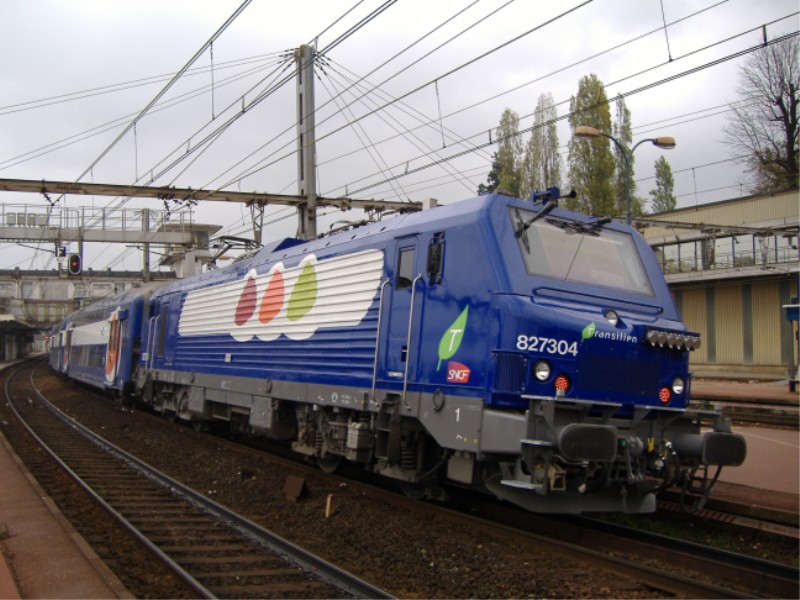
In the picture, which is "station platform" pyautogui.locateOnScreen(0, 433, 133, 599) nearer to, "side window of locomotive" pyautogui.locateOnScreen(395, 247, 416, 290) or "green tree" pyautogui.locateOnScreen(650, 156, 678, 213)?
"side window of locomotive" pyautogui.locateOnScreen(395, 247, 416, 290)

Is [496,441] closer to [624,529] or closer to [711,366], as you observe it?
[624,529]

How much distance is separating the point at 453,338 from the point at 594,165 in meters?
33.0

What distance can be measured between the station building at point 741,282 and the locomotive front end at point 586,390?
23.7 metres

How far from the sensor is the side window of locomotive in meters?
8.65

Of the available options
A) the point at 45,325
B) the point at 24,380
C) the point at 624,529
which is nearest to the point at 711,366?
the point at 624,529

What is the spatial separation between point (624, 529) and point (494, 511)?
69.1 inches

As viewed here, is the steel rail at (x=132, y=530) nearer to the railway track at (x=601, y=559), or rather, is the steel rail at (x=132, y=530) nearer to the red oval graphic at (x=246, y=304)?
the railway track at (x=601, y=559)

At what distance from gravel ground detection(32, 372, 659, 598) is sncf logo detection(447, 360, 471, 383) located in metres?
1.70

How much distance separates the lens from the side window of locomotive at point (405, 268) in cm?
865

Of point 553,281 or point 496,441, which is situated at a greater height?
point 553,281

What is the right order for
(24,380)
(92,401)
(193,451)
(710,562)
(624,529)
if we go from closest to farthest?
(710,562) → (624,529) → (193,451) → (92,401) → (24,380)

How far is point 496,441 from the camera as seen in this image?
22.7 ft

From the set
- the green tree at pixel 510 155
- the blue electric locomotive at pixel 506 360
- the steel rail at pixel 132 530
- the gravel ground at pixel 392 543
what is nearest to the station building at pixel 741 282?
the green tree at pixel 510 155

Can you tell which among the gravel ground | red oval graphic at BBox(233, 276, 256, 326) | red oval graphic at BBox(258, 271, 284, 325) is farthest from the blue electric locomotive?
red oval graphic at BBox(233, 276, 256, 326)
